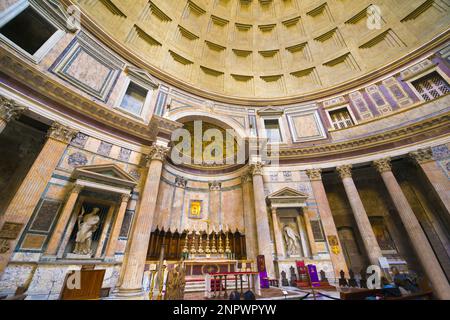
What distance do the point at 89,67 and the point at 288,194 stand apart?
13.0 m

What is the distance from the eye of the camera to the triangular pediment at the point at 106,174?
7195 mm

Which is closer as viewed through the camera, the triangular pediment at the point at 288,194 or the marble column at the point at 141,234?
the marble column at the point at 141,234

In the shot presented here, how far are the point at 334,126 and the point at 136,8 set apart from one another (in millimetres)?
16268

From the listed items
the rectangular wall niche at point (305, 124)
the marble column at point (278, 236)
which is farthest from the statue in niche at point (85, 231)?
the rectangular wall niche at point (305, 124)

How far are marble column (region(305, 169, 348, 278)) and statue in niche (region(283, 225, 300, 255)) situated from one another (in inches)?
63.0

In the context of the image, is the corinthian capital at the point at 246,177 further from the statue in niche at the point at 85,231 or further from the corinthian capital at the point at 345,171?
the statue in niche at the point at 85,231

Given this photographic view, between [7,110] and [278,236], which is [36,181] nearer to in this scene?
[7,110]

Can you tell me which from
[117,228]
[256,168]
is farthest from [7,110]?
[256,168]

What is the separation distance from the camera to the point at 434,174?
28.9ft

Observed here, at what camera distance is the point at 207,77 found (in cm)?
1528

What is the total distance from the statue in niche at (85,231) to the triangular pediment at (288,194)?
8557 millimetres

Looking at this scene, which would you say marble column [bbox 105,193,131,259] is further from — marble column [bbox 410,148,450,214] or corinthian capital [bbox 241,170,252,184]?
marble column [bbox 410,148,450,214]
